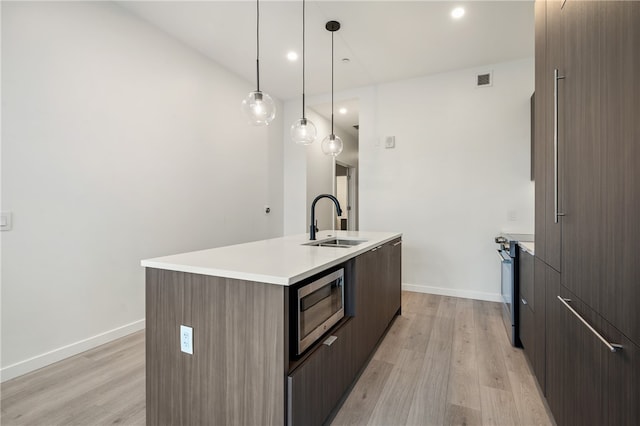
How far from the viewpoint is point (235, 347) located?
1.26 metres

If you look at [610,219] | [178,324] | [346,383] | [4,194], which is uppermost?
[4,194]

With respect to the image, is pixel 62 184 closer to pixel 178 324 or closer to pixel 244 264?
pixel 178 324

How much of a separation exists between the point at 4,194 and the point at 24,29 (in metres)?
1.12

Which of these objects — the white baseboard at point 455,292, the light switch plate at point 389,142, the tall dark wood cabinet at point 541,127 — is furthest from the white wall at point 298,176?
the tall dark wood cabinet at point 541,127

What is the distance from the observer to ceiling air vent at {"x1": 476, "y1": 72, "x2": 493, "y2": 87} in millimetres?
3656

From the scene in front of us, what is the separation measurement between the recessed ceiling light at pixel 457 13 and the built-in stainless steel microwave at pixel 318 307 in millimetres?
2503

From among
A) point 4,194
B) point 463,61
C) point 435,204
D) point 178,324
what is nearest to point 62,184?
point 4,194

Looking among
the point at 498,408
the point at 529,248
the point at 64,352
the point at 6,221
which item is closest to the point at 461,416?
the point at 498,408

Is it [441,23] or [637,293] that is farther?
[441,23]

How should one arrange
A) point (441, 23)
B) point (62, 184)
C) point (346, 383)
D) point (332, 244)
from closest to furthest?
point (346, 383), point (62, 184), point (332, 244), point (441, 23)

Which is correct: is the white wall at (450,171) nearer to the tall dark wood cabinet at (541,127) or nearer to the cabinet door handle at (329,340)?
the tall dark wood cabinet at (541,127)

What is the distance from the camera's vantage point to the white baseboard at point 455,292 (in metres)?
3.68

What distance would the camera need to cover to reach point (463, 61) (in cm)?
360

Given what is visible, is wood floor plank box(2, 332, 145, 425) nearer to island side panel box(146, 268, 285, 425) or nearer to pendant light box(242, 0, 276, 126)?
island side panel box(146, 268, 285, 425)
